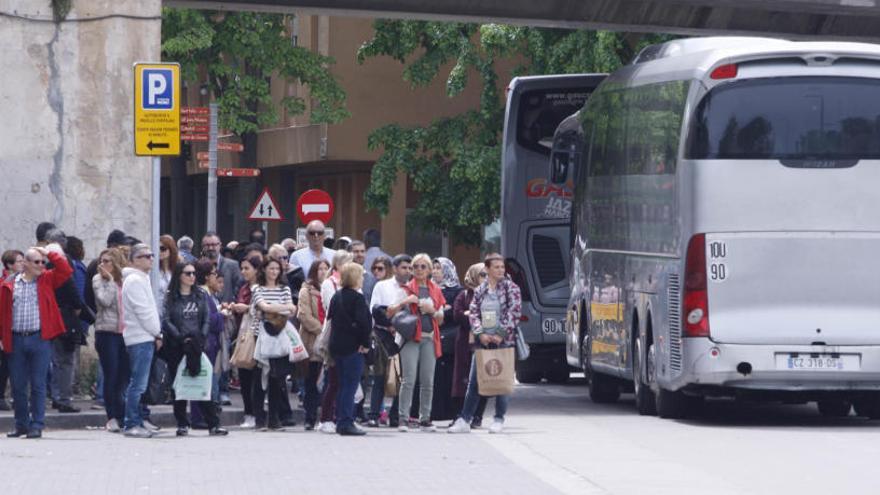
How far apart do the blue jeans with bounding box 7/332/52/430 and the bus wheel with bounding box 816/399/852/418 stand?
325 inches

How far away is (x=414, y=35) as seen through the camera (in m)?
39.7

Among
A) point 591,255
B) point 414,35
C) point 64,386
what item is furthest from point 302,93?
point 64,386

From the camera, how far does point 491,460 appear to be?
1596 cm

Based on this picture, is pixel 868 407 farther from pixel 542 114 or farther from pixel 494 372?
pixel 542 114

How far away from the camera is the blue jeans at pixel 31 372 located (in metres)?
17.9

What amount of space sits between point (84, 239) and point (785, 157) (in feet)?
22.8

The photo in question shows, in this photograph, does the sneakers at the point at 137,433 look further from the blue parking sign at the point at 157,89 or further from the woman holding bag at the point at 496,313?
the blue parking sign at the point at 157,89

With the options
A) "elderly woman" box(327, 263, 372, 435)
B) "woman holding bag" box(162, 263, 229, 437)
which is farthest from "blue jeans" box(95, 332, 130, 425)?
"elderly woman" box(327, 263, 372, 435)

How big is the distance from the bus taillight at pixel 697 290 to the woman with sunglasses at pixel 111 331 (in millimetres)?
5150

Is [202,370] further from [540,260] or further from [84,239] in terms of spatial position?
[540,260]

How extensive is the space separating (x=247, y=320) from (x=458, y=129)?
20736 millimetres

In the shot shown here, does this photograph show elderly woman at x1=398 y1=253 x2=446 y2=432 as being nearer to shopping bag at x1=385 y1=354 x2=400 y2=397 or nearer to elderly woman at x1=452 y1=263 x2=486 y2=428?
shopping bag at x1=385 y1=354 x2=400 y2=397

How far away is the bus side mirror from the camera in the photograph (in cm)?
2581

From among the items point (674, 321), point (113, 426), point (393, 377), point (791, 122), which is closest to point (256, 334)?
point (393, 377)
